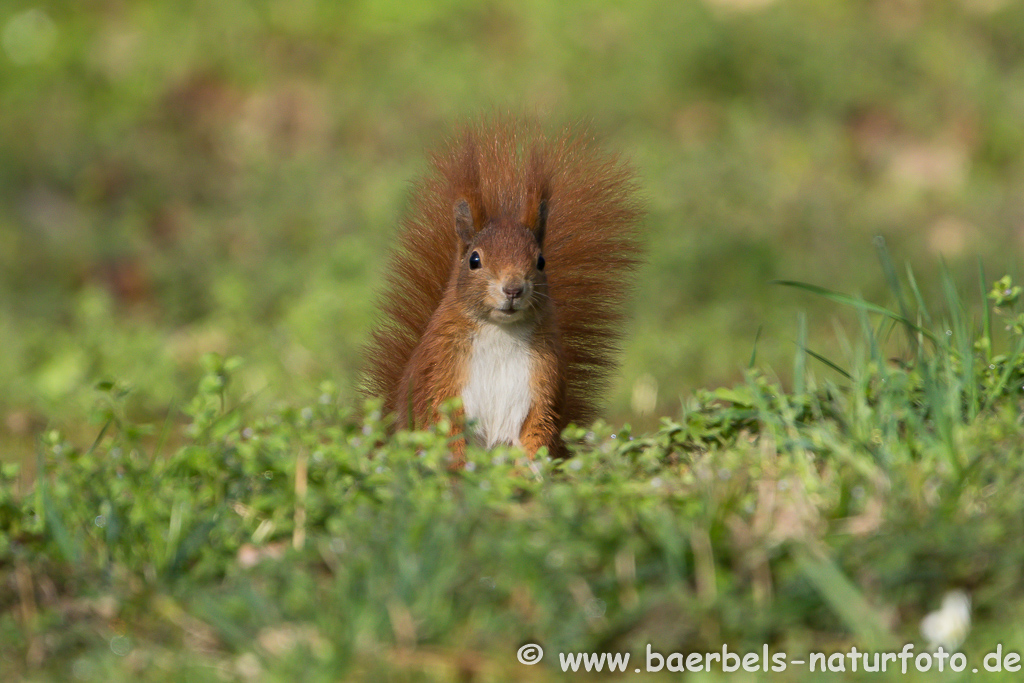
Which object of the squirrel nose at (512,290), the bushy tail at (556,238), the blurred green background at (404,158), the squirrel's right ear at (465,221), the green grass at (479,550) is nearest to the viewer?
the green grass at (479,550)

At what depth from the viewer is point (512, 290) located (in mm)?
3229

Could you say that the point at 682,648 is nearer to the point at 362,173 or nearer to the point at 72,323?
the point at 72,323

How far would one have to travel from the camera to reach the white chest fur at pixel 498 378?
332 centimetres

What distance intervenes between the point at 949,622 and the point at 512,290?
1534 millimetres

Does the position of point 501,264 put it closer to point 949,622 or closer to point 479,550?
point 479,550

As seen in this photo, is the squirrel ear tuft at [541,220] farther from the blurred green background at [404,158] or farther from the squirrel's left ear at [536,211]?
the blurred green background at [404,158]

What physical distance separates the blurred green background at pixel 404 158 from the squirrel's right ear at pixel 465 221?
5.80 ft

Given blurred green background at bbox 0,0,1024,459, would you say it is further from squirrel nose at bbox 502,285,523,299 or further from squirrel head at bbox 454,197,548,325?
squirrel nose at bbox 502,285,523,299

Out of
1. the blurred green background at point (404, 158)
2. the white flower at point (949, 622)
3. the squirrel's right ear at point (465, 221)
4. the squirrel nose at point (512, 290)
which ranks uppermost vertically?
the blurred green background at point (404, 158)

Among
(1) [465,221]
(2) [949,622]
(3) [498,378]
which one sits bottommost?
(2) [949,622]

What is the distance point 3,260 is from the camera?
7.65 meters

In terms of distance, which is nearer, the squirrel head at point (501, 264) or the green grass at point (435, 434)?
the green grass at point (435, 434)

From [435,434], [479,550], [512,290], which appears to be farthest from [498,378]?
[479,550]

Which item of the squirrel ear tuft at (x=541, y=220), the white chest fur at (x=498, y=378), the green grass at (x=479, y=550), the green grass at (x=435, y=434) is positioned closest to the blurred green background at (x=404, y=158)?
the green grass at (x=435, y=434)
